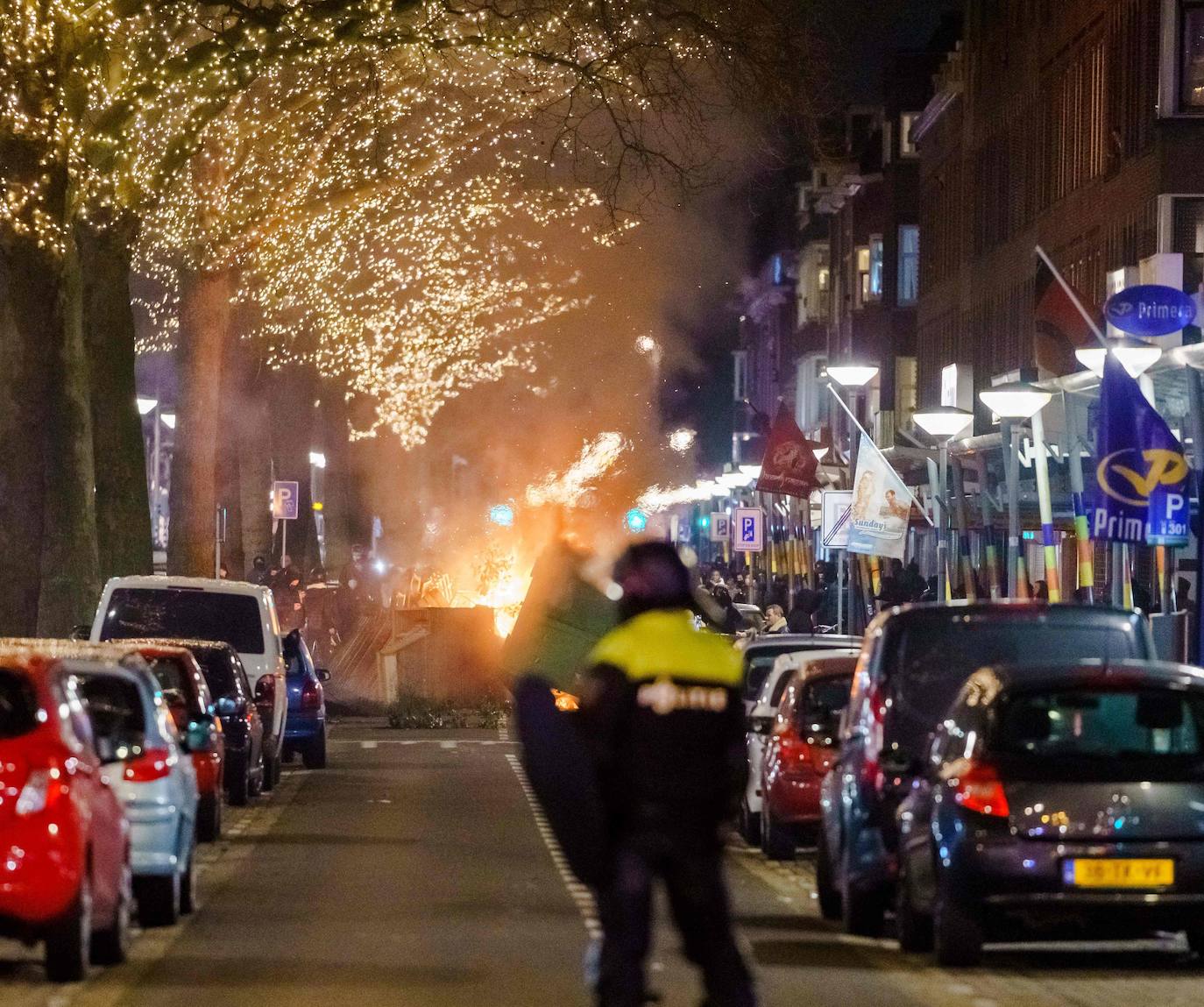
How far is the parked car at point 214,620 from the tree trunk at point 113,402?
570 centimetres

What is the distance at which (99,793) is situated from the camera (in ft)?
42.7

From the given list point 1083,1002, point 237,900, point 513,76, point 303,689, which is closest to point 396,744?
point 303,689

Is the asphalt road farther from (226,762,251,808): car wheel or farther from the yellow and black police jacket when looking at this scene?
the yellow and black police jacket

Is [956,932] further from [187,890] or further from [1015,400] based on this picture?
[1015,400]

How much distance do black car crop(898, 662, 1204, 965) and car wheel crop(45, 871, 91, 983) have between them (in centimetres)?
379

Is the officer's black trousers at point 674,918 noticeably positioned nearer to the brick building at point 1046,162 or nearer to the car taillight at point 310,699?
the car taillight at point 310,699

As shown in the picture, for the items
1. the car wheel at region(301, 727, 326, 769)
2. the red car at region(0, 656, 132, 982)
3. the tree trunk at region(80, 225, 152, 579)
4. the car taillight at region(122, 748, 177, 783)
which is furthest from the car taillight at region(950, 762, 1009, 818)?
the tree trunk at region(80, 225, 152, 579)

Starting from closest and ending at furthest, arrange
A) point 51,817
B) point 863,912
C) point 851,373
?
1. point 51,817
2. point 863,912
3. point 851,373

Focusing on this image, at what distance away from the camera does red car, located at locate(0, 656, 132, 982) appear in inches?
482

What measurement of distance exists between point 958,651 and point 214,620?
13466 millimetres

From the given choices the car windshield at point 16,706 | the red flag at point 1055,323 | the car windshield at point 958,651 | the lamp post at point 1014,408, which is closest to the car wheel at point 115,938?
the car windshield at point 16,706

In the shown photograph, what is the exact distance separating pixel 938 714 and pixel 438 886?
3967 mm

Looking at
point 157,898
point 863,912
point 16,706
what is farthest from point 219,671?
point 16,706

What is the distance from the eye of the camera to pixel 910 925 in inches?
563
